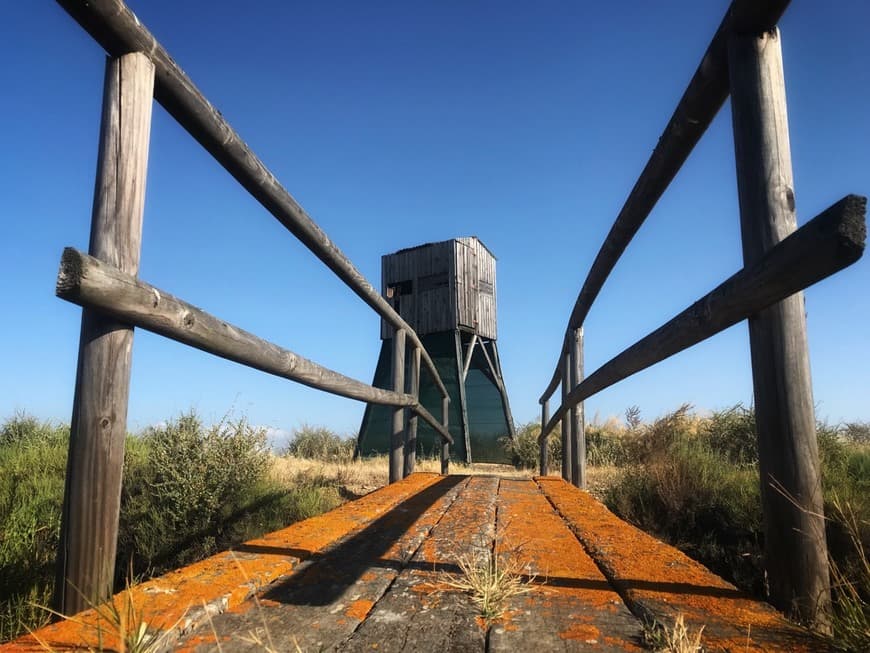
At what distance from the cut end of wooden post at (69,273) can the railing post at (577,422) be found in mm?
3540

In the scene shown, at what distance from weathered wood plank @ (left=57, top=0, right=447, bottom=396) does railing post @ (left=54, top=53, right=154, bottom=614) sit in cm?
5

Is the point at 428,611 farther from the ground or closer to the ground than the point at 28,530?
farther from the ground

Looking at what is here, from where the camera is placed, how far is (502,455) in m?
14.5

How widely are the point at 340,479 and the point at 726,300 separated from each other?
24.7 ft

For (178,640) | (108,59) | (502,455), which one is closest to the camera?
(178,640)

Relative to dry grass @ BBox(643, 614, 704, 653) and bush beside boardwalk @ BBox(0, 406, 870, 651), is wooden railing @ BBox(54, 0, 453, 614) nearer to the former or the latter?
dry grass @ BBox(643, 614, 704, 653)

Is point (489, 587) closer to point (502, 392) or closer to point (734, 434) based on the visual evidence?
point (734, 434)

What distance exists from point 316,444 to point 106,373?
14.9m

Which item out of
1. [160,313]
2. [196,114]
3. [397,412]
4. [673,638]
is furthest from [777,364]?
[397,412]

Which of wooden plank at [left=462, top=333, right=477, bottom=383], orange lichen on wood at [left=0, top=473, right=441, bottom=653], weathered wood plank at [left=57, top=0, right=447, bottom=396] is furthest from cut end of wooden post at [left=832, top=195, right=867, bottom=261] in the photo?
wooden plank at [left=462, top=333, right=477, bottom=383]

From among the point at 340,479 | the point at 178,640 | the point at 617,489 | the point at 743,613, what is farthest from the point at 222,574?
the point at 340,479

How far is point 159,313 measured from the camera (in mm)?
1216

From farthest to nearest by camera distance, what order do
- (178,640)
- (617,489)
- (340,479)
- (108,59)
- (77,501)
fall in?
(340,479) → (617,489) → (108,59) → (77,501) → (178,640)

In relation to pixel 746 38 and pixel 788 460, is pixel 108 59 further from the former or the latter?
pixel 788 460
